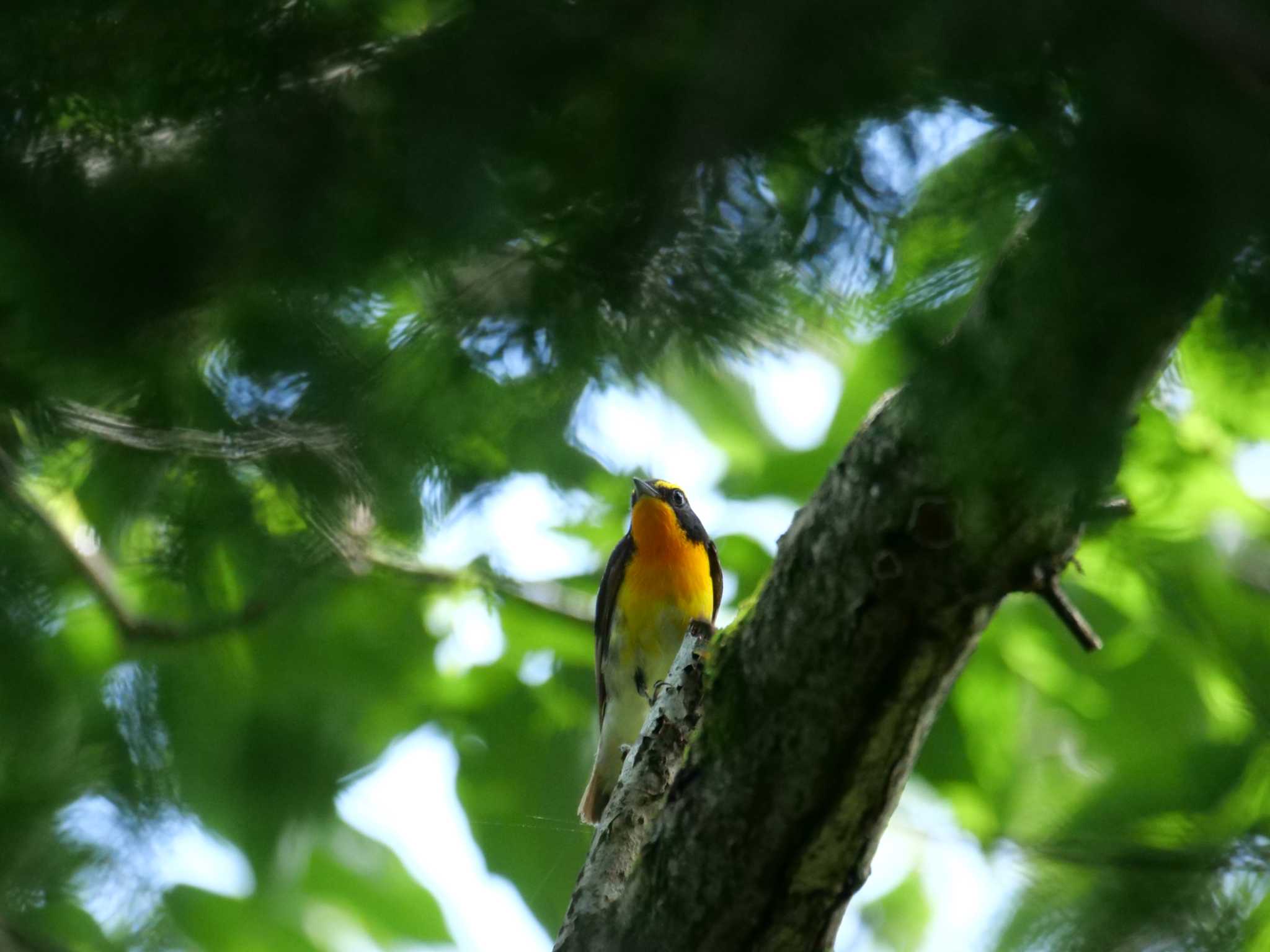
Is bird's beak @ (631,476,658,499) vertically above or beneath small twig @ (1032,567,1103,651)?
beneath

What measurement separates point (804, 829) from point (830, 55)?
5.89ft

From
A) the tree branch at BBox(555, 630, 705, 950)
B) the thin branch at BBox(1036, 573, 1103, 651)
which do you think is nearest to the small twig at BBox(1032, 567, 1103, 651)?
the thin branch at BBox(1036, 573, 1103, 651)

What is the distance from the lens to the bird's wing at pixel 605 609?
19.4 ft

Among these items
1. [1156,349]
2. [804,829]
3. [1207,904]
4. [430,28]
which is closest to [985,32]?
[1156,349]

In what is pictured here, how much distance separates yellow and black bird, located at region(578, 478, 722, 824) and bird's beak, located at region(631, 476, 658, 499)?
0.01 metres

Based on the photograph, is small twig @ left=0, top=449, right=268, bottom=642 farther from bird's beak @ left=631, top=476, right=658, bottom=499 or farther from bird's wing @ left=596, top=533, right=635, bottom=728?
bird's beak @ left=631, top=476, right=658, bottom=499

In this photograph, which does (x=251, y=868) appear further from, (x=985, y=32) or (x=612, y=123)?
(x=985, y=32)

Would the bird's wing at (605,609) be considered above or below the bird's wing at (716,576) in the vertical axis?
above

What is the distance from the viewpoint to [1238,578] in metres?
4.07

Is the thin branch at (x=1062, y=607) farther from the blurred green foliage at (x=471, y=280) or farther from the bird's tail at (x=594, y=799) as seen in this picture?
the bird's tail at (x=594, y=799)

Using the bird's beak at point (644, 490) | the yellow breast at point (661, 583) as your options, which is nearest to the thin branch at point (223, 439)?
the yellow breast at point (661, 583)

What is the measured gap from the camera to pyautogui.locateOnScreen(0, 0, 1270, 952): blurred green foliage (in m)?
1.20

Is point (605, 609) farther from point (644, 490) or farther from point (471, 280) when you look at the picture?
point (471, 280)

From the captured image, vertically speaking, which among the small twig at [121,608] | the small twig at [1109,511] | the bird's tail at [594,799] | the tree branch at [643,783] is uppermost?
the small twig at [1109,511]
